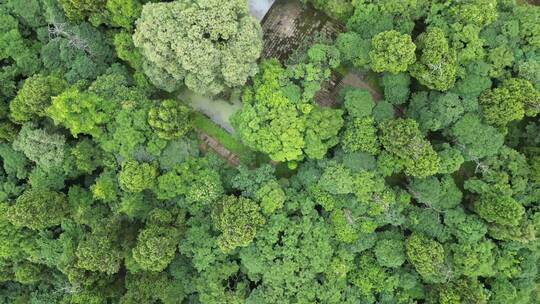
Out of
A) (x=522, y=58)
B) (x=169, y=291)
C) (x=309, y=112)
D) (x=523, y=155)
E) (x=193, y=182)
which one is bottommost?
→ (x=169, y=291)

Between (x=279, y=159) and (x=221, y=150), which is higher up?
(x=279, y=159)

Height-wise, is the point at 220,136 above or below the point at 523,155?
below

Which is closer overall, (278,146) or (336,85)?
(278,146)

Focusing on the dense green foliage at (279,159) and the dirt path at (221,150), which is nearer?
the dense green foliage at (279,159)

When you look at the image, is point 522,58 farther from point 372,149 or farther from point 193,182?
point 193,182

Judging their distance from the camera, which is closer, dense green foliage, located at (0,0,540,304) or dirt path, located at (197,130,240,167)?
dense green foliage, located at (0,0,540,304)

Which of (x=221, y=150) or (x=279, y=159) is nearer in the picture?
(x=279, y=159)

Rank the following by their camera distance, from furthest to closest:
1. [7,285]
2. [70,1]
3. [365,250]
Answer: [7,285]
[365,250]
[70,1]

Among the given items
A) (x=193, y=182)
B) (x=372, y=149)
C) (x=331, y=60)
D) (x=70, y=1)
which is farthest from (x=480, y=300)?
(x=70, y=1)
